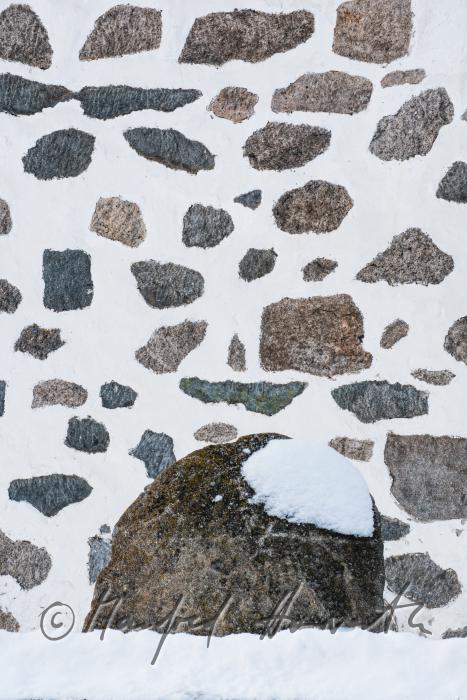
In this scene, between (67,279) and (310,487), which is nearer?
(310,487)

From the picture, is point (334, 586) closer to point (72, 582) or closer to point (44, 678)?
point (44, 678)

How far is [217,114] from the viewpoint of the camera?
11.7 ft

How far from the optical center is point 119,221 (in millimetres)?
3607

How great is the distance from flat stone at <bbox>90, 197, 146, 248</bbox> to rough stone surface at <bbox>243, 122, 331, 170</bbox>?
0.44m

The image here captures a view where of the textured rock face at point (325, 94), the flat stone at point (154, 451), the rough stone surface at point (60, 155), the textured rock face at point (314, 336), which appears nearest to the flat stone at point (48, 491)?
the flat stone at point (154, 451)

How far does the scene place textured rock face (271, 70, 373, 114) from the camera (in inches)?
138

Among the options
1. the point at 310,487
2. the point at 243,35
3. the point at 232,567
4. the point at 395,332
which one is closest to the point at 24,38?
the point at 243,35

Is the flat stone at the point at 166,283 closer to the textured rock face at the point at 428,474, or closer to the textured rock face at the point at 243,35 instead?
the textured rock face at the point at 243,35

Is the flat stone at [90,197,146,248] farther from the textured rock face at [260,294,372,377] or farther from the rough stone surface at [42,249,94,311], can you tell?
the textured rock face at [260,294,372,377]

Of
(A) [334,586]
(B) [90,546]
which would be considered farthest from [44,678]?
(B) [90,546]

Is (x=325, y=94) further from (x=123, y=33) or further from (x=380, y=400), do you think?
(x=380, y=400)

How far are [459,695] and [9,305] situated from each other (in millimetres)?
2432

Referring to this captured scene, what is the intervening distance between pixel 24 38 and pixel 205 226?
3.05 feet

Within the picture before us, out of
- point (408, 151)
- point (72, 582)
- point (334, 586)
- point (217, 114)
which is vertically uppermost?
point (217, 114)
